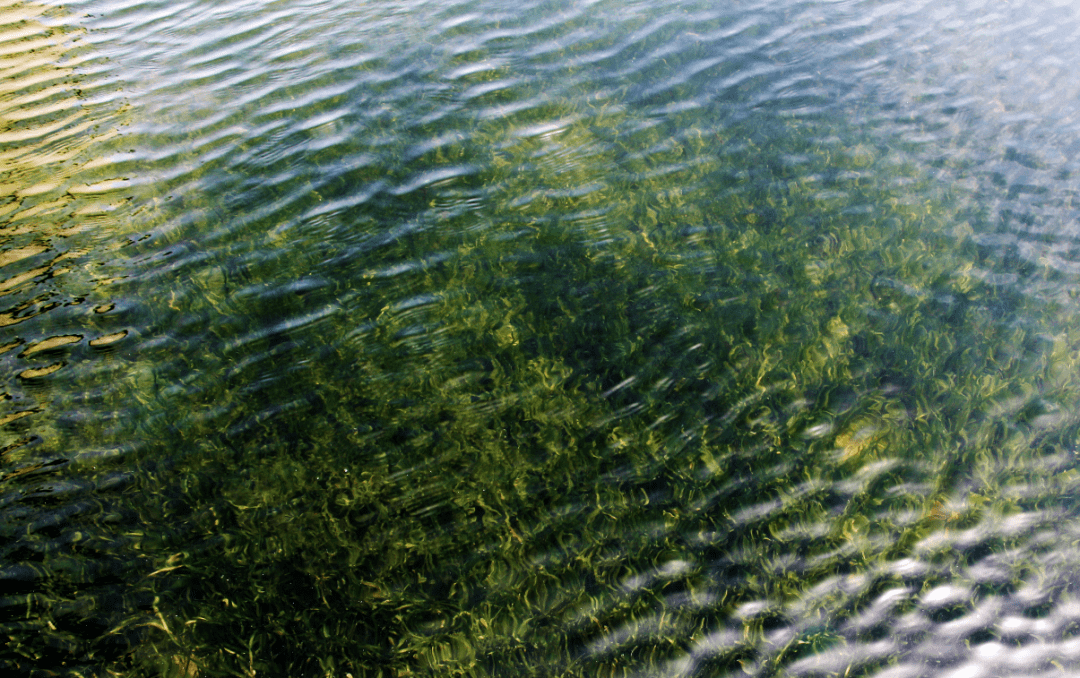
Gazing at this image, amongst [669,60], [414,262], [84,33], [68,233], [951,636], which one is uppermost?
[84,33]

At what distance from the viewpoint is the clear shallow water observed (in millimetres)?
2539

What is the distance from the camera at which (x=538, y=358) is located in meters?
3.30

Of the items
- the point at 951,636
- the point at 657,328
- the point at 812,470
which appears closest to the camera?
the point at 951,636

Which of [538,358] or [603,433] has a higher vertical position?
[538,358]

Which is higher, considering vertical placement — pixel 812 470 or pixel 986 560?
pixel 812 470

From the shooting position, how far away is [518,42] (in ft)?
17.4

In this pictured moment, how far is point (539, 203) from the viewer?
13.4 feet

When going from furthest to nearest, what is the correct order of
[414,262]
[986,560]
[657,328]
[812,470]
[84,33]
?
[84,33]
[414,262]
[657,328]
[812,470]
[986,560]

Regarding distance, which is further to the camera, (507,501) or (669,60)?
(669,60)

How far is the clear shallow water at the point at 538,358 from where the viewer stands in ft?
8.33

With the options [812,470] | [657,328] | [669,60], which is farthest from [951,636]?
[669,60]

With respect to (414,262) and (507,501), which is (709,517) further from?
(414,262)

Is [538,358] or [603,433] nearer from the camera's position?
[603,433]

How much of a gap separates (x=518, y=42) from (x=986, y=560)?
4.66 m
